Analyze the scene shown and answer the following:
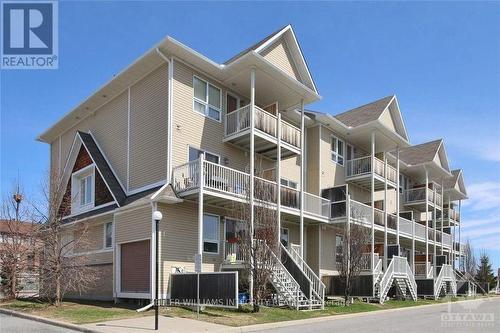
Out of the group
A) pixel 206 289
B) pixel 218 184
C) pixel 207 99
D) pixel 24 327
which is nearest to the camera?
pixel 24 327

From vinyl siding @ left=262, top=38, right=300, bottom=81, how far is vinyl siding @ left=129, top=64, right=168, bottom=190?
5145 millimetres

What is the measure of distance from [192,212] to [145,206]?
2.12 metres

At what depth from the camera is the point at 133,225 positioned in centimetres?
2131

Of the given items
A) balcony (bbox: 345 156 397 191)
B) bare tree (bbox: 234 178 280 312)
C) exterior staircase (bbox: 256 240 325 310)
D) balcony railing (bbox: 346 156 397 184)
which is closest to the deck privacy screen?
bare tree (bbox: 234 178 280 312)

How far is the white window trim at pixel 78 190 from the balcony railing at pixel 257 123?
292 inches

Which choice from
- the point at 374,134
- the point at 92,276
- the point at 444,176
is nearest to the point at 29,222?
the point at 92,276

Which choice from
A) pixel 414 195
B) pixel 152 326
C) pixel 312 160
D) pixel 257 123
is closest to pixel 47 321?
pixel 152 326

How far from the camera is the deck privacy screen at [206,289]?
18.0 m

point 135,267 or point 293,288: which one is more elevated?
point 135,267

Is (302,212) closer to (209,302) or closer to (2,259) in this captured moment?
(209,302)

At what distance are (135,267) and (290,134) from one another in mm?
10009

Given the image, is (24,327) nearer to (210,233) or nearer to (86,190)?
(210,233)

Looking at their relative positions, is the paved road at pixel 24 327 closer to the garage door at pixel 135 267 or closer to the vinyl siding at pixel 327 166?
the garage door at pixel 135 267

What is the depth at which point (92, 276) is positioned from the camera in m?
21.7
